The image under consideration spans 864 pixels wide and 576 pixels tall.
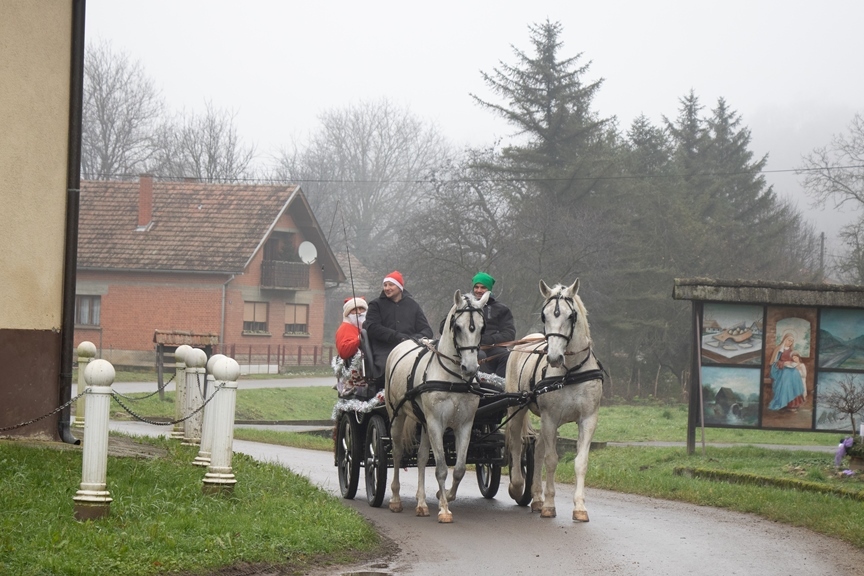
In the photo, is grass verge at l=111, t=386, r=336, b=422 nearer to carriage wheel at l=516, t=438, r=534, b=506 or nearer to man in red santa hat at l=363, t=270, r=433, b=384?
man in red santa hat at l=363, t=270, r=433, b=384

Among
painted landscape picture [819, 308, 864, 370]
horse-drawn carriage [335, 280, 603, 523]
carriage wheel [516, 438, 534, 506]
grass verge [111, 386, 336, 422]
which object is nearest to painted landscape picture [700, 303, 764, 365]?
painted landscape picture [819, 308, 864, 370]

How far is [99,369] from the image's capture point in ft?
27.8

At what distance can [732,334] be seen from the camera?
16.7 m

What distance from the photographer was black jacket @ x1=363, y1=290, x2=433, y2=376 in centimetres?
1255

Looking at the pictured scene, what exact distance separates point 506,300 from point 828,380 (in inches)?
985

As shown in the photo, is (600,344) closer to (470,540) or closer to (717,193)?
(717,193)

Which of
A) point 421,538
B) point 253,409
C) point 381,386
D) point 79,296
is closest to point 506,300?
point 253,409

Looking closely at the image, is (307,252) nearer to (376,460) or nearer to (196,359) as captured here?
(196,359)

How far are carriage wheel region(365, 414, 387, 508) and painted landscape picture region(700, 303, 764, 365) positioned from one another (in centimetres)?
634

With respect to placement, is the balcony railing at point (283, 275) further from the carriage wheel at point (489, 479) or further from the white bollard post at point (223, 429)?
the white bollard post at point (223, 429)

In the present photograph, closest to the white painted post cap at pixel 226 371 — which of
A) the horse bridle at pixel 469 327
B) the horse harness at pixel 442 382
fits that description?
the horse harness at pixel 442 382

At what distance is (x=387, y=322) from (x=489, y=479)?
87.5 inches

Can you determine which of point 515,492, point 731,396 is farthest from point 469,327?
point 731,396

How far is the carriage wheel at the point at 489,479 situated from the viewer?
1309 cm
